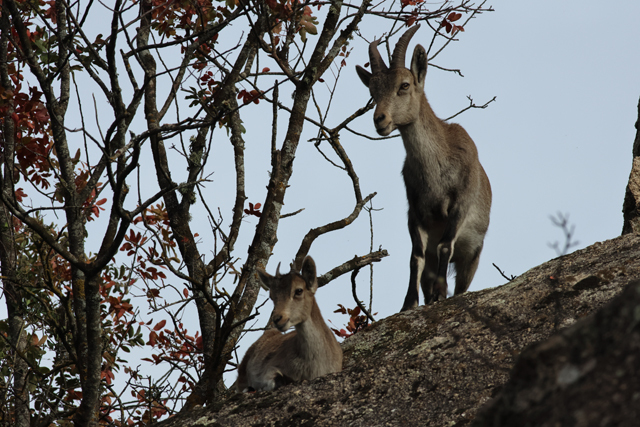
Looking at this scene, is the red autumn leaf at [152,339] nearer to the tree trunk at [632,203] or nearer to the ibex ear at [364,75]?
the ibex ear at [364,75]

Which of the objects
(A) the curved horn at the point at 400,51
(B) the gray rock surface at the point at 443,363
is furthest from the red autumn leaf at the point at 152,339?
(A) the curved horn at the point at 400,51

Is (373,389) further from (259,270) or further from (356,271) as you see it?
(356,271)

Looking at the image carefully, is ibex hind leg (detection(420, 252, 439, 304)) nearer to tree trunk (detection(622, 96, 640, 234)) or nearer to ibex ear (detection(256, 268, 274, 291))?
tree trunk (detection(622, 96, 640, 234))

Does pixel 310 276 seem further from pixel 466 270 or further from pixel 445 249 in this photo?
pixel 466 270

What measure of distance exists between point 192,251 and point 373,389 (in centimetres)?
408

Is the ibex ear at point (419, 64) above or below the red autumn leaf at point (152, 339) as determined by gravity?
above

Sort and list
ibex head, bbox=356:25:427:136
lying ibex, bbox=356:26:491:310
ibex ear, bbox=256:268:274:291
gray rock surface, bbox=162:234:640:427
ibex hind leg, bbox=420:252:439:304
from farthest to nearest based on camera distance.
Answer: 1. ibex hind leg, bbox=420:252:439:304
2. lying ibex, bbox=356:26:491:310
3. ibex head, bbox=356:25:427:136
4. ibex ear, bbox=256:268:274:291
5. gray rock surface, bbox=162:234:640:427

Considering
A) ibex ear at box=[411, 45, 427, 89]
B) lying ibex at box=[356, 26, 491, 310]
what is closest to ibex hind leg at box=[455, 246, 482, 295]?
lying ibex at box=[356, 26, 491, 310]

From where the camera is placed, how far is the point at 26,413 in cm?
626

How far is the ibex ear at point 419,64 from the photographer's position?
8.35 meters

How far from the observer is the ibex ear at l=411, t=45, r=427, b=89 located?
329 inches

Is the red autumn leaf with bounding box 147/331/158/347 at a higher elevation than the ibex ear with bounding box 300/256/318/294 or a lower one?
higher

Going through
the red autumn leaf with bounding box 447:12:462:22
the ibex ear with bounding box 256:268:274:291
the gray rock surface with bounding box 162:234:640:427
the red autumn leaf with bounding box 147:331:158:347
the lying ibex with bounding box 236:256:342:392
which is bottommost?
the gray rock surface with bounding box 162:234:640:427

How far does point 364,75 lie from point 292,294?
348 cm
